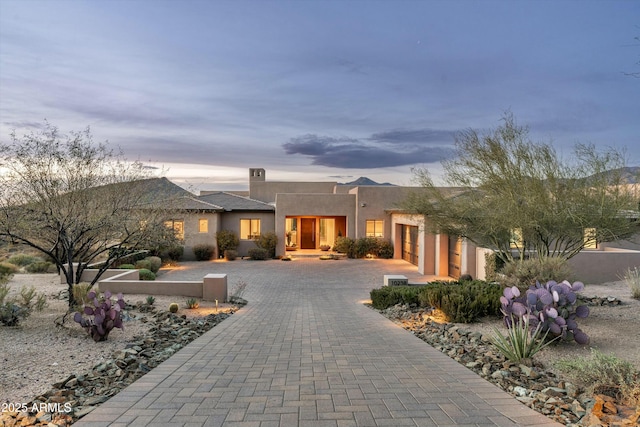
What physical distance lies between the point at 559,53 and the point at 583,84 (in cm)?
140

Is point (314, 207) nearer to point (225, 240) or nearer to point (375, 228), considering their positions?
point (375, 228)

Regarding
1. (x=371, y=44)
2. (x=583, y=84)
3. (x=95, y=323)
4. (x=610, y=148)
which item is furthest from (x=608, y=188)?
(x=95, y=323)

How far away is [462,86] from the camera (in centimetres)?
1733

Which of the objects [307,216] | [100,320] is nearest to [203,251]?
[307,216]

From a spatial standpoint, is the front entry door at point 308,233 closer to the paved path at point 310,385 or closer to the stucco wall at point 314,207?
the stucco wall at point 314,207

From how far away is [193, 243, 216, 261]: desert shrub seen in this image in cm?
2409

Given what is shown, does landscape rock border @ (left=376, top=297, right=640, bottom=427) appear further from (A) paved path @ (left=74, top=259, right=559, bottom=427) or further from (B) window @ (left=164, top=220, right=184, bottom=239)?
(B) window @ (left=164, top=220, right=184, bottom=239)

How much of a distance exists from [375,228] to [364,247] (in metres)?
1.85

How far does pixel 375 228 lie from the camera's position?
86.0 ft

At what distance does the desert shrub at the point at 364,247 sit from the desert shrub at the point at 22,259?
57.8 ft

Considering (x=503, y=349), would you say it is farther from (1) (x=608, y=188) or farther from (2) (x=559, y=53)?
(2) (x=559, y=53)

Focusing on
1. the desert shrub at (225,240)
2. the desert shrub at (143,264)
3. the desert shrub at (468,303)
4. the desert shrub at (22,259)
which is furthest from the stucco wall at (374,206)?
the desert shrub at (22,259)

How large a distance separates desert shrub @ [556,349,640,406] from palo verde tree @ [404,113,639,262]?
17.0ft

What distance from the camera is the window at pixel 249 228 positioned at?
26.5 metres
